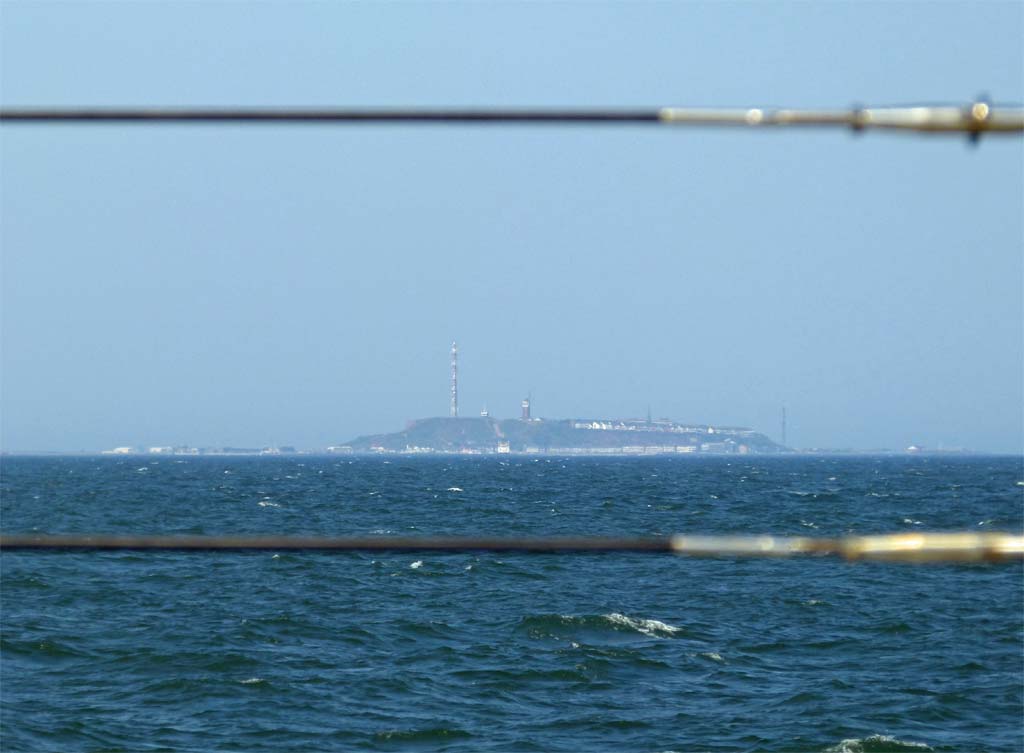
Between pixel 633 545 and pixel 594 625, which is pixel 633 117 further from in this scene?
pixel 594 625

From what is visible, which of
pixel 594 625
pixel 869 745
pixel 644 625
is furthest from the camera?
pixel 644 625

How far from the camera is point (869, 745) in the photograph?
14.9 metres

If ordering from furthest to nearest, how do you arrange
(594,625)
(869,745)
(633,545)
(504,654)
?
(594,625)
(504,654)
(869,745)
(633,545)

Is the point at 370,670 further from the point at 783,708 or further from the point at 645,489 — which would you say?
the point at 645,489

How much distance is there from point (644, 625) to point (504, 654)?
3.16 meters

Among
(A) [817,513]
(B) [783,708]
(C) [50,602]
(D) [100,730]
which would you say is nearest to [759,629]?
(B) [783,708]

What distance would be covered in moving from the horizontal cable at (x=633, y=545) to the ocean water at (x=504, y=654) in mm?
12716

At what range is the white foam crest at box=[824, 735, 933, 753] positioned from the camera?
14.7m

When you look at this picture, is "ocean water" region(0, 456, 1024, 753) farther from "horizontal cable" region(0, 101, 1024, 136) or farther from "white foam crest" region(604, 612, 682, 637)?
"horizontal cable" region(0, 101, 1024, 136)

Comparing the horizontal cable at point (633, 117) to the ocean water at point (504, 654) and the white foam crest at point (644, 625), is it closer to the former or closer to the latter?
the ocean water at point (504, 654)

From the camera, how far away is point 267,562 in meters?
30.7

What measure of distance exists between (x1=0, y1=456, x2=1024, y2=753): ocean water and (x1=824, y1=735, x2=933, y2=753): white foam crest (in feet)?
0.13

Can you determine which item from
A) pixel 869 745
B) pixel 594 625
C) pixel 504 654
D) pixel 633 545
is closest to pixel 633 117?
pixel 633 545

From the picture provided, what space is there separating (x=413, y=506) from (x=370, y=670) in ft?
104
